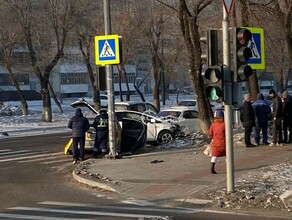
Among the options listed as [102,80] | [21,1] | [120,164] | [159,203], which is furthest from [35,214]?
[21,1]

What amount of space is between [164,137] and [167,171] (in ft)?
28.1

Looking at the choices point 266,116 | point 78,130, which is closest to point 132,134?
point 78,130

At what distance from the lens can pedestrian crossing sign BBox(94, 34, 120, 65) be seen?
57.8ft

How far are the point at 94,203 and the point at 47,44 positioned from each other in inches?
1372

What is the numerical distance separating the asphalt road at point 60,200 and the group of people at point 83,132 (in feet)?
1.79

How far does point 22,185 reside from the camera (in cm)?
1449

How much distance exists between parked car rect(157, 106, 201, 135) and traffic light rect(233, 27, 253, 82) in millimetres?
13920

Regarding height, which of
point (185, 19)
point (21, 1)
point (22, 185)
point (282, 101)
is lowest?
point (22, 185)

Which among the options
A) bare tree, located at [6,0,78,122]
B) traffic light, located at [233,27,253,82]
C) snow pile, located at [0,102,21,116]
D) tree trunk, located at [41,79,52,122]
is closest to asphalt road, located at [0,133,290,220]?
traffic light, located at [233,27,253,82]

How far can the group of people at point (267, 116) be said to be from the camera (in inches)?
758

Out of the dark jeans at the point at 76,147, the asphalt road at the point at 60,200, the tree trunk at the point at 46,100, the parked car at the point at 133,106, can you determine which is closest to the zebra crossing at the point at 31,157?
the asphalt road at the point at 60,200

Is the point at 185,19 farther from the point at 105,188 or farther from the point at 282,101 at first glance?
the point at 105,188

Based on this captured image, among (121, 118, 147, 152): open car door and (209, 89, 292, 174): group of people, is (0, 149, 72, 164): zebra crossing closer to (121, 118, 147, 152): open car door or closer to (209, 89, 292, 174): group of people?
(121, 118, 147, 152): open car door

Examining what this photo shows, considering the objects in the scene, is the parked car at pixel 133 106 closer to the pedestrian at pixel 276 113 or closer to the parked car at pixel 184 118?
the parked car at pixel 184 118
